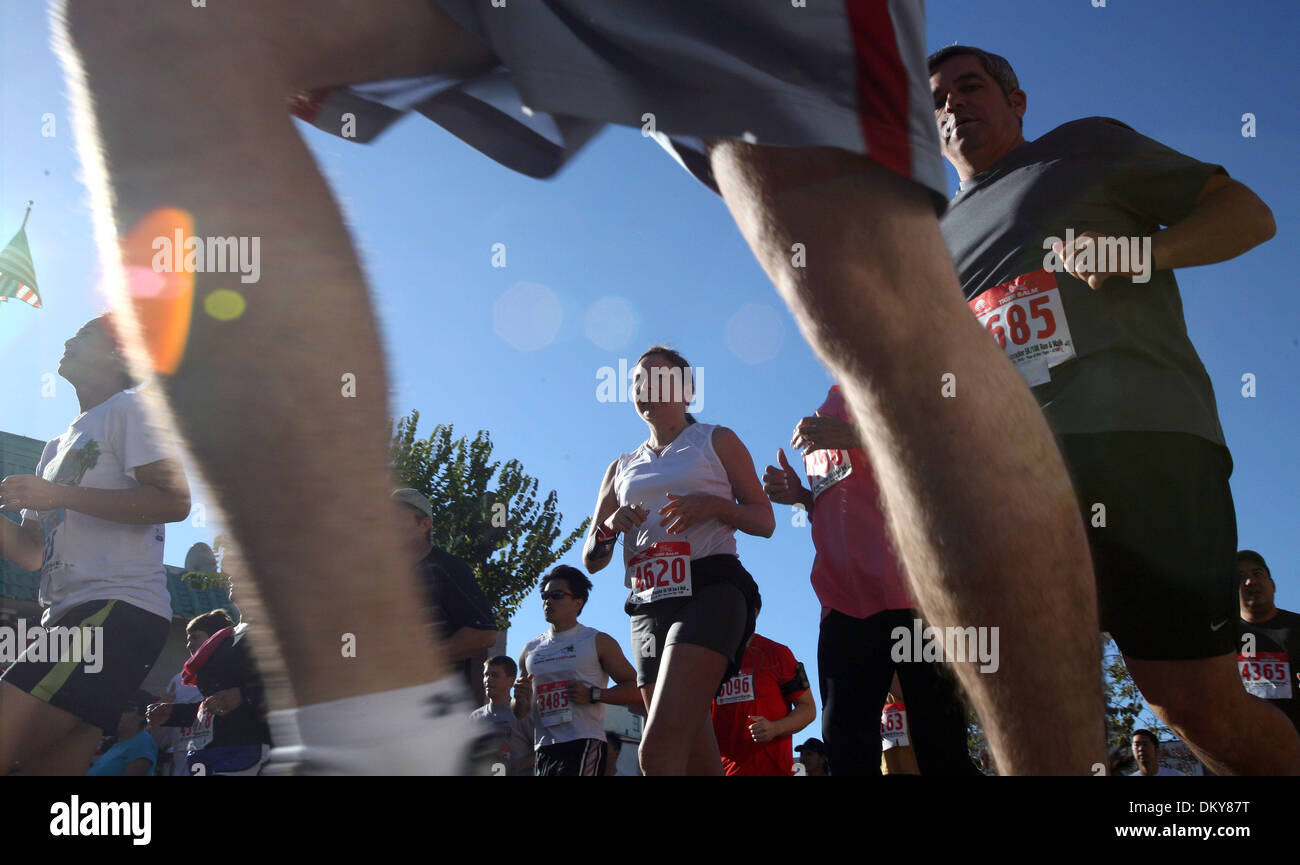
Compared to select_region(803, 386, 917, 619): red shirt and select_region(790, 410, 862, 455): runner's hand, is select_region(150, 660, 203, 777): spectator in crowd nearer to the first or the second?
select_region(803, 386, 917, 619): red shirt

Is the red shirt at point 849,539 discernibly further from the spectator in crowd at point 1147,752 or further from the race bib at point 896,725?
the spectator in crowd at point 1147,752

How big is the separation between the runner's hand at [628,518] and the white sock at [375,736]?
3275mm

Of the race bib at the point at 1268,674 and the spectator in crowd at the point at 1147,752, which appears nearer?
the race bib at the point at 1268,674

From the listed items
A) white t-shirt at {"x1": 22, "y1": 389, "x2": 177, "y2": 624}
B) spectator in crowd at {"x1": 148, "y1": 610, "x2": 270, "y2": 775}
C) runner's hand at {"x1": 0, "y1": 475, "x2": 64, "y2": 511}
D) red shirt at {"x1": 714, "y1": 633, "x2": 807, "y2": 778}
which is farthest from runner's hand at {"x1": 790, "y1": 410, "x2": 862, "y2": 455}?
spectator in crowd at {"x1": 148, "y1": 610, "x2": 270, "y2": 775}

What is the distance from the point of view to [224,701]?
577cm

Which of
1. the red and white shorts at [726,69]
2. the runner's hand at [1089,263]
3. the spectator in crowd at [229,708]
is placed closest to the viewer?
the red and white shorts at [726,69]

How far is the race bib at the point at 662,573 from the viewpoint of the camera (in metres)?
3.80

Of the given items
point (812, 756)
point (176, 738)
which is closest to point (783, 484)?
point (812, 756)

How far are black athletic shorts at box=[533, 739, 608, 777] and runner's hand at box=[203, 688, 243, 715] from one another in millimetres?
2047

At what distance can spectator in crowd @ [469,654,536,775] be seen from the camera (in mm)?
7430

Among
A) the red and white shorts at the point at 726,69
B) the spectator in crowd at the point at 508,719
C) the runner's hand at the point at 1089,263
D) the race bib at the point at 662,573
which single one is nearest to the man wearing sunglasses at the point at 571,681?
the spectator in crowd at the point at 508,719

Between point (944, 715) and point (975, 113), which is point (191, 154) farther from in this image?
point (944, 715)

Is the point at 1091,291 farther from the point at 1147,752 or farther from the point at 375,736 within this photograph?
the point at 1147,752

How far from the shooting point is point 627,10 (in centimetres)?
102
